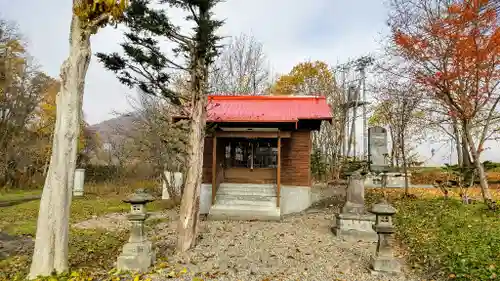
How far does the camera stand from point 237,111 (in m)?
12.8

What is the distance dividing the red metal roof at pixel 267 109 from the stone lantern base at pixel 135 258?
6258mm

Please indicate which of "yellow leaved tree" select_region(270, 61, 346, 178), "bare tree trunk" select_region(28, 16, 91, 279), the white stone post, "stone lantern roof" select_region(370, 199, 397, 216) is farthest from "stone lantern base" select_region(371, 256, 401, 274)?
the white stone post

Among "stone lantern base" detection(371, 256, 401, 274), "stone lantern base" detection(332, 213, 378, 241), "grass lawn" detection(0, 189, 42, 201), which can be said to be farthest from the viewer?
"grass lawn" detection(0, 189, 42, 201)

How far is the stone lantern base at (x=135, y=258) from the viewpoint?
5586 millimetres

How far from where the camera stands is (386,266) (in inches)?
223

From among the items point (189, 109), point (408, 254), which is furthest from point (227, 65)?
point (408, 254)

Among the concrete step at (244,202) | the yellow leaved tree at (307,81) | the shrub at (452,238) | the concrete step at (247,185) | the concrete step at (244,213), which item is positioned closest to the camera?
the shrub at (452,238)

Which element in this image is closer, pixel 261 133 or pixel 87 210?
pixel 261 133

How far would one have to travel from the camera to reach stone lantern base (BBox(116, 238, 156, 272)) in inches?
220

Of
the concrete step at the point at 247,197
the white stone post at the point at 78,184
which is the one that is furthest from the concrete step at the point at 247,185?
the white stone post at the point at 78,184

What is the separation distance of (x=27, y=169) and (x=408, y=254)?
2517 cm

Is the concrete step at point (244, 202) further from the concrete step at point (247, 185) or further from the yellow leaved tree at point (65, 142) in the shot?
the yellow leaved tree at point (65, 142)

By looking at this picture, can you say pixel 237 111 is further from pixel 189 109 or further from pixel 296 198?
pixel 189 109

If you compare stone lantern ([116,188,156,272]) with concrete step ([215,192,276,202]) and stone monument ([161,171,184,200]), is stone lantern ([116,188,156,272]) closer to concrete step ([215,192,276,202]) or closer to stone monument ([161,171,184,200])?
concrete step ([215,192,276,202])
